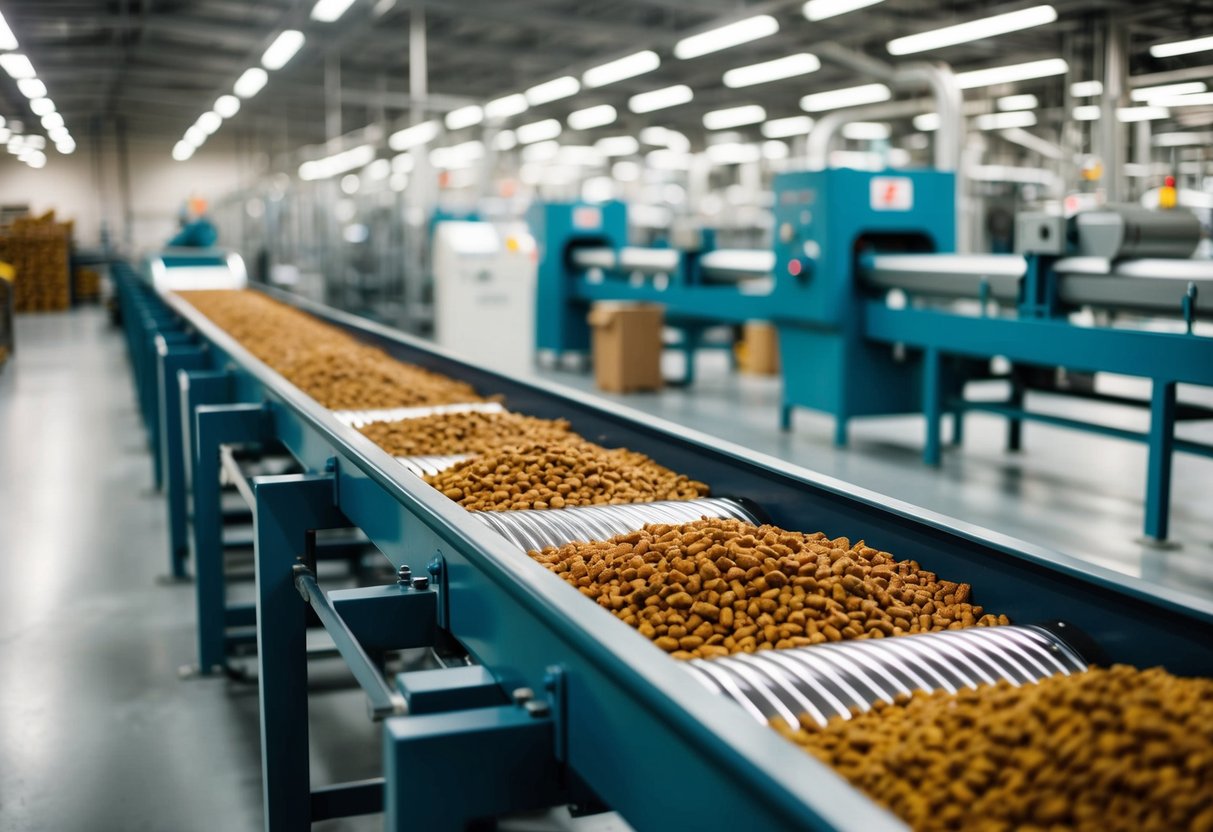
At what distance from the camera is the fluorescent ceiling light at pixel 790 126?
60.9 ft

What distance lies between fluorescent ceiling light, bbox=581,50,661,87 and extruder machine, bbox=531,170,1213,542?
2.14 m

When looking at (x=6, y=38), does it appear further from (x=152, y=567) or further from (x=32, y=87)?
(x=152, y=567)

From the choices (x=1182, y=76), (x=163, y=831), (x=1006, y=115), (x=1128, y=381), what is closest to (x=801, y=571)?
(x=163, y=831)

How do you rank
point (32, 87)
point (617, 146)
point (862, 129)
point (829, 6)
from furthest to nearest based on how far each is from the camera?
point (617, 146) → point (862, 129) → point (32, 87) → point (829, 6)

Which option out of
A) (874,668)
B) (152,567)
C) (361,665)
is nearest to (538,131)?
(152,567)

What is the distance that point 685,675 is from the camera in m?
1.09

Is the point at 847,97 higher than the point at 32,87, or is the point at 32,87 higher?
the point at 847,97

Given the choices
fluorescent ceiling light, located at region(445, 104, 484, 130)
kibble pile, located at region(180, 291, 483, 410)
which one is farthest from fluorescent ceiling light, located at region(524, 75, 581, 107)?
kibble pile, located at region(180, 291, 483, 410)

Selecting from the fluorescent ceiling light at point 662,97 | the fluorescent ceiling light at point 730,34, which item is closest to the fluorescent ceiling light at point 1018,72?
the fluorescent ceiling light at point 730,34

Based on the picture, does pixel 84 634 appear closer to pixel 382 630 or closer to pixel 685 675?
pixel 382 630

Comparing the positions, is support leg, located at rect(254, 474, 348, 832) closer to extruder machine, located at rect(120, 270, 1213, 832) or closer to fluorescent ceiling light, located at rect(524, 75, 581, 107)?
extruder machine, located at rect(120, 270, 1213, 832)

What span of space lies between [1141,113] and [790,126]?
1092cm

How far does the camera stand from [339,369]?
3.81 metres

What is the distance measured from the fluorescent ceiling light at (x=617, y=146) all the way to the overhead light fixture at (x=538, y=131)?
3.12 feet
